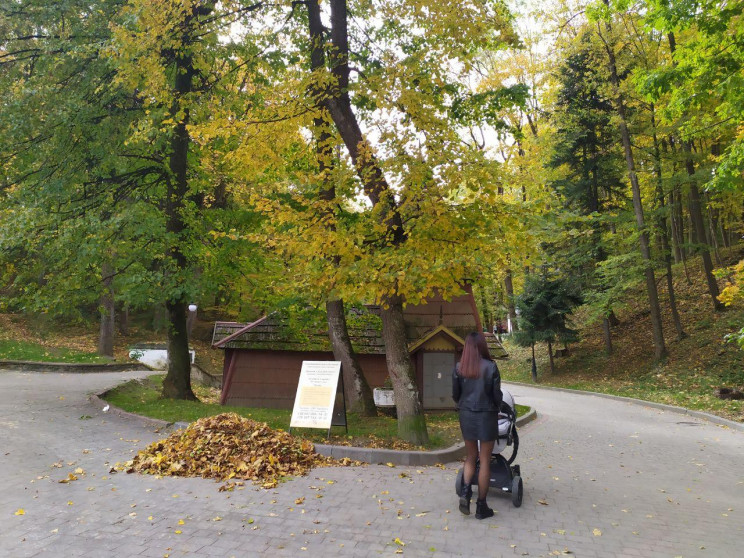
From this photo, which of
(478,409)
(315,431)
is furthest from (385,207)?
(315,431)

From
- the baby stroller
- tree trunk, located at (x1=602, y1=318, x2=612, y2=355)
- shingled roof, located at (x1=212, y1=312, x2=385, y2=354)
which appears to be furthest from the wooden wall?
tree trunk, located at (x1=602, y1=318, x2=612, y2=355)

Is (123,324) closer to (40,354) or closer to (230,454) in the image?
(40,354)

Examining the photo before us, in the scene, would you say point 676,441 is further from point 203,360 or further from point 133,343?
point 133,343

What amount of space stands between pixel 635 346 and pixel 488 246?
60.9 ft

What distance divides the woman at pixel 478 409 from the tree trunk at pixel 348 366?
703cm

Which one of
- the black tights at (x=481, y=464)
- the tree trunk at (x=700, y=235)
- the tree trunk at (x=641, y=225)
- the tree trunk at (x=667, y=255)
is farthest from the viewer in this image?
the tree trunk at (x=667, y=255)

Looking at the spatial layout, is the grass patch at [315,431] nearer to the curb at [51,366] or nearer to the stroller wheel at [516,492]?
the stroller wheel at [516,492]

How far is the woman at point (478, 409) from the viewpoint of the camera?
18.1ft

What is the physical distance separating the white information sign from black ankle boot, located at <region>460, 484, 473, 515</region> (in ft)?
12.5

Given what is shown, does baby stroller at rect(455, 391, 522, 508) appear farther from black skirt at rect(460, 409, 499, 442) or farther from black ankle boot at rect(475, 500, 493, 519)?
black skirt at rect(460, 409, 499, 442)

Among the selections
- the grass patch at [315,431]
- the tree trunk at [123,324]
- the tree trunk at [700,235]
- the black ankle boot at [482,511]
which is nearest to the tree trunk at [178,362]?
the grass patch at [315,431]

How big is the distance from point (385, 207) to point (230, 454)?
15.4ft

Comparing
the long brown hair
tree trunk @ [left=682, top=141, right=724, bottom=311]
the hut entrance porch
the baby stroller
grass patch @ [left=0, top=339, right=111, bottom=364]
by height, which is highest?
tree trunk @ [left=682, top=141, right=724, bottom=311]

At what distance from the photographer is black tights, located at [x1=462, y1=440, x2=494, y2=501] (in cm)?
549
